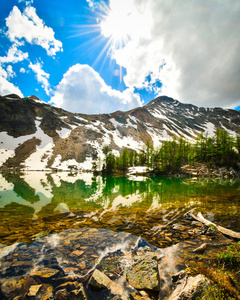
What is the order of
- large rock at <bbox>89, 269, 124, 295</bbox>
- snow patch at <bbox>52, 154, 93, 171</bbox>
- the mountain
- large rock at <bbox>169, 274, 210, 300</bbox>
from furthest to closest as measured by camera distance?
the mountain, snow patch at <bbox>52, 154, 93, 171</bbox>, large rock at <bbox>89, 269, 124, 295</bbox>, large rock at <bbox>169, 274, 210, 300</bbox>

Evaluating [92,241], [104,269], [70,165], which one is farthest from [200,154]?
[70,165]

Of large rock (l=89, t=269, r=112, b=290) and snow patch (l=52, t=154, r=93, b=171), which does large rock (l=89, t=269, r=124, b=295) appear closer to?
large rock (l=89, t=269, r=112, b=290)

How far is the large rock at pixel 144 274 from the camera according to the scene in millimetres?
4387

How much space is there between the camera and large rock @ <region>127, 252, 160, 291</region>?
4.39 meters

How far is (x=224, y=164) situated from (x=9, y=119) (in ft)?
511

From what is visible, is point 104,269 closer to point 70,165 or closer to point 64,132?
point 70,165

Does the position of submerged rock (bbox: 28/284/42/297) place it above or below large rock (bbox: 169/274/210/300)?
below

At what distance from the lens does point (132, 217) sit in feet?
37.8

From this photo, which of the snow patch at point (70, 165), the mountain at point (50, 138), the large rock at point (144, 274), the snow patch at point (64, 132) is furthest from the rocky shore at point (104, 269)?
the snow patch at point (64, 132)

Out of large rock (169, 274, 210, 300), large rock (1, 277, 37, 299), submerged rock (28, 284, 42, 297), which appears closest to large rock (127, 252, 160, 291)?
large rock (169, 274, 210, 300)

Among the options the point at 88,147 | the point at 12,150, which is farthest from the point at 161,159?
the point at 12,150

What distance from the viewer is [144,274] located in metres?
4.85

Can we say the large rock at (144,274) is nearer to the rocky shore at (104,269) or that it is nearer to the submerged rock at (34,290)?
the rocky shore at (104,269)

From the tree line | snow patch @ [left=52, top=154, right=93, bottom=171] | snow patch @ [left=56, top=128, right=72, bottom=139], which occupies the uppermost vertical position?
snow patch @ [left=56, top=128, right=72, bottom=139]
